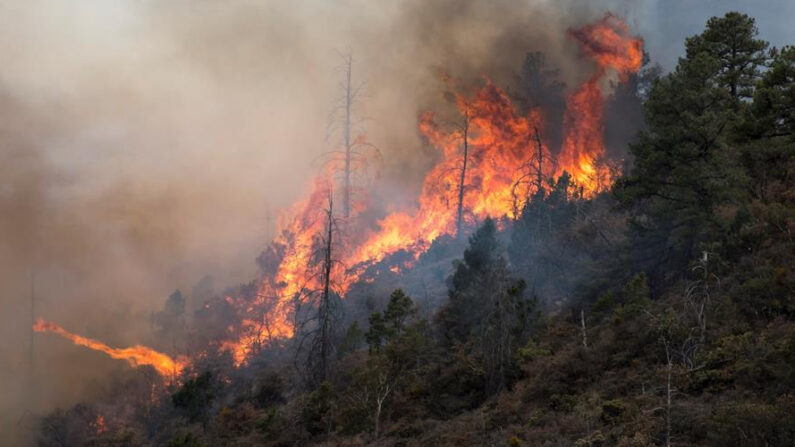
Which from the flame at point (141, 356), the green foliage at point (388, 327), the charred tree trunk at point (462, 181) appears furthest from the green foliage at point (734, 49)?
the flame at point (141, 356)

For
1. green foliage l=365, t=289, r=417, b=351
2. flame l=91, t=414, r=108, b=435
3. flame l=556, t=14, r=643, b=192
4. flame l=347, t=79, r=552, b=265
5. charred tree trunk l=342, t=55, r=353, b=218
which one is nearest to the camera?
green foliage l=365, t=289, r=417, b=351

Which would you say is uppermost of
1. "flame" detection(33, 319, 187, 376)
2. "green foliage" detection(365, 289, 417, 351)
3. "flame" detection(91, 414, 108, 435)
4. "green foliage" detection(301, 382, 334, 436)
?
"flame" detection(33, 319, 187, 376)

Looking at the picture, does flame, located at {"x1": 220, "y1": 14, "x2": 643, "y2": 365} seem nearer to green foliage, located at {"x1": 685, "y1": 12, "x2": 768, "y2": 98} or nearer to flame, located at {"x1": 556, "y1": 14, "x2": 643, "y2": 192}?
flame, located at {"x1": 556, "y1": 14, "x2": 643, "y2": 192}

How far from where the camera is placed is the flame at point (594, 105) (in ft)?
161

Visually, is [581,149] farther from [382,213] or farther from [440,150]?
[382,213]

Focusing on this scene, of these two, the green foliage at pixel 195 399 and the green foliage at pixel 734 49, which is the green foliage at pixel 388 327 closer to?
the green foliage at pixel 195 399

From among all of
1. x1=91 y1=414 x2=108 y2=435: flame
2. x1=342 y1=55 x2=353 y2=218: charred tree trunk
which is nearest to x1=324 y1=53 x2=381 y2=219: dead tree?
x1=342 y1=55 x2=353 y2=218: charred tree trunk

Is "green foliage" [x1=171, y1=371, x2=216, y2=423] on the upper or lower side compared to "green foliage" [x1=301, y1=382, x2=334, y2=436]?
upper

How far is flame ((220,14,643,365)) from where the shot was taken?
160ft

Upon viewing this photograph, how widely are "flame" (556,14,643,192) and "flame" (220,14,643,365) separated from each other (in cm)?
9

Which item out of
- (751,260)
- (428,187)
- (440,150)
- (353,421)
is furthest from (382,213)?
(751,260)

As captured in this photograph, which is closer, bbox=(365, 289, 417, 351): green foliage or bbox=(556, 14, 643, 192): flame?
bbox=(365, 289, 417, 351): green foliage

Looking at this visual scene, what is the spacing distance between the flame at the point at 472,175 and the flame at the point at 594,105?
0.09m

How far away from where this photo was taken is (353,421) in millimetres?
20219
